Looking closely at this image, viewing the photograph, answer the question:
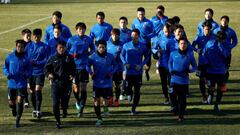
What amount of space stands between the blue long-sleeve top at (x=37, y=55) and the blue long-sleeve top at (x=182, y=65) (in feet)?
11.3

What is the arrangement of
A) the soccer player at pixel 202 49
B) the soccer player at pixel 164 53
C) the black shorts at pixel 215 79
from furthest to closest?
the soccer player at pixel 202 49 < the soccer player at pixel 164 53 < the black shorts at pixel 215 79

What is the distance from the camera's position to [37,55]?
1302 centimetres

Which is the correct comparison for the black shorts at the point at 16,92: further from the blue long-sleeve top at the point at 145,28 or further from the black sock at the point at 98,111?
the blue long-sleeve top at the point at 145,28

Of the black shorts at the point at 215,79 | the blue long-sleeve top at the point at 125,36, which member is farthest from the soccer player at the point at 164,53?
the black shorts at the point at 215,79

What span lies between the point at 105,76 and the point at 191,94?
441 centimetres

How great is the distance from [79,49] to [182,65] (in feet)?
9.84

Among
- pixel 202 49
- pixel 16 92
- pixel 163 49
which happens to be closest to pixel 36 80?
pixel 16 92

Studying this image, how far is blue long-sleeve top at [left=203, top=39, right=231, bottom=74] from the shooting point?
1345 centimetres

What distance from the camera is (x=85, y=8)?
45281 millimetres

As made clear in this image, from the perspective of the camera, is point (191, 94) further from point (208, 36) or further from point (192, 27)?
point (192, 27)

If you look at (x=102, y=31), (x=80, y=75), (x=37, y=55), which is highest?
(x=102, y=31)

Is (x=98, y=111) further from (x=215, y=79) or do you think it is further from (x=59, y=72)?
(x=215, y=79)

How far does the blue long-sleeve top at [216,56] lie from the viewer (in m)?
13.4

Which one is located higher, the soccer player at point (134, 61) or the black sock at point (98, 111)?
the soccer player at point (134, 61)
